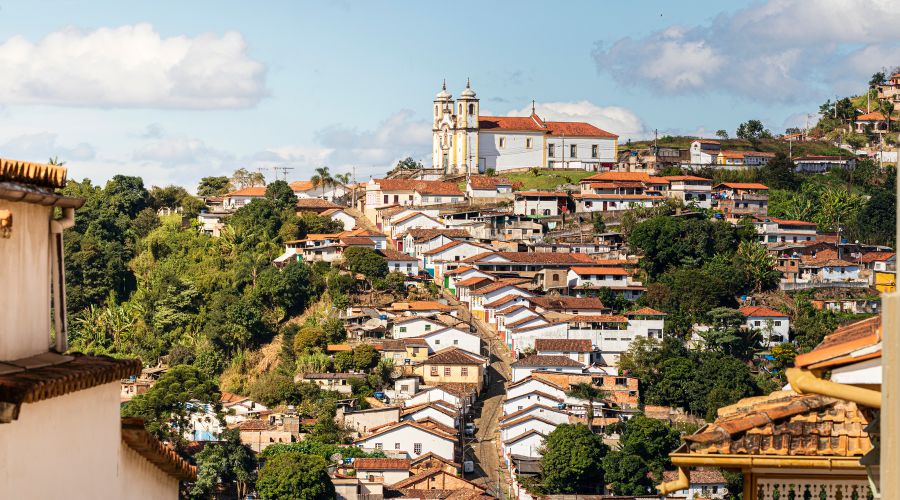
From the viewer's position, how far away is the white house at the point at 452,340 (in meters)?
49.4

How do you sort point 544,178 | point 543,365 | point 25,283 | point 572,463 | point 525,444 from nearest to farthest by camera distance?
point 25,283 → point 572,463 → point 525,444 → point 543,365 → point 544,178

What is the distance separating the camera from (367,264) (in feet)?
182

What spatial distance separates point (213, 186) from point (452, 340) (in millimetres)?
28703

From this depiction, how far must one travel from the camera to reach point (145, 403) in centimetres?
4409

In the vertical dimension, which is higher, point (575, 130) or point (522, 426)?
point (575, 130)

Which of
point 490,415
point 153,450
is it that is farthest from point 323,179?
point 153,450

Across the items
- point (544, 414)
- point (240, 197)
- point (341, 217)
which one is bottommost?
point (544, 414)

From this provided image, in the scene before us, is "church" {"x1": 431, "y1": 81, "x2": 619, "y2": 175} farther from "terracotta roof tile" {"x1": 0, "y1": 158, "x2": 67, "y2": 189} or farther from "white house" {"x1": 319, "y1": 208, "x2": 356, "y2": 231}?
"terracotta roof tile" {"x1": 0, "y1": 158, "x2": 67, "y2": 189}

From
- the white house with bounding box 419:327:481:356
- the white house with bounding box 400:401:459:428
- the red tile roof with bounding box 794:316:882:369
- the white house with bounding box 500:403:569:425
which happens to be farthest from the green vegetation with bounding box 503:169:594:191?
the red tile roof with bounding box 794:316:882:369

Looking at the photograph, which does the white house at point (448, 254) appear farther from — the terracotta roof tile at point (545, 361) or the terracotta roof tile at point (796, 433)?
the terracotta roof tile at point (796, 433)

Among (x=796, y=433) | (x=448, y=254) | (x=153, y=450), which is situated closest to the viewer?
(x=796, y=433)

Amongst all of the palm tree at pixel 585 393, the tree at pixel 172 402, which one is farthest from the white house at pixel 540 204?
the tree at pixel 172 402

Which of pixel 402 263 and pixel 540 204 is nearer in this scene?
pixel 402 263

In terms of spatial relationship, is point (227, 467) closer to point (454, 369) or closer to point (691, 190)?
point (454, 369)
